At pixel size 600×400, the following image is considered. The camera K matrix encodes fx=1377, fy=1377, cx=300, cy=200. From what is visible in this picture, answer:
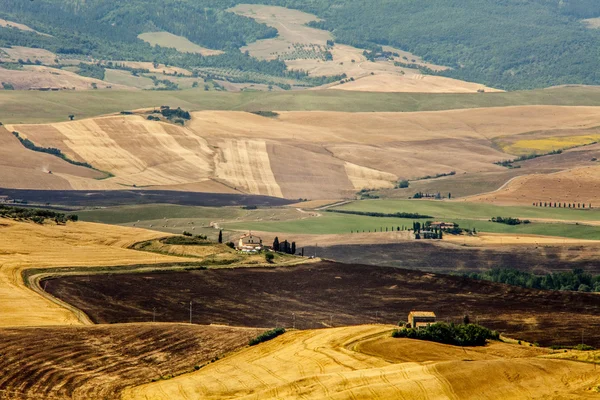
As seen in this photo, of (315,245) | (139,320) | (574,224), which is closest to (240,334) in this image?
(139,320)

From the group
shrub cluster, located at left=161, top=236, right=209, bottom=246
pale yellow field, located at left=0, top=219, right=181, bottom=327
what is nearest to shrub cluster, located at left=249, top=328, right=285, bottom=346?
pale yellow field, located at left=0, top=219, right=181, bottom=327

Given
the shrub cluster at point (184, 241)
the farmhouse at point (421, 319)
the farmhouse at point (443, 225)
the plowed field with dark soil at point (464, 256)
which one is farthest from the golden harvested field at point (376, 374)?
the farmhouse at point (443, 225)

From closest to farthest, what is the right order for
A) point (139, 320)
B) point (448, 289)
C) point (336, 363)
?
point (336, 363)
point (139, 320)
point (448, 289)

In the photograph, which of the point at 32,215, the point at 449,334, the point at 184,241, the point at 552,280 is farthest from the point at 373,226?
the point at 449,334

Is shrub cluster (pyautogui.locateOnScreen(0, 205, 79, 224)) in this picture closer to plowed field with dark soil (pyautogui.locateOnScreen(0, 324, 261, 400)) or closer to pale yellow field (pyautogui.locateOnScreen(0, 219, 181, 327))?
pale yellow field (pyautogui.locateOnScreen(0, 219, 181, 327))

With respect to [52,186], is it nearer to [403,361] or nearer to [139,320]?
[139,320]

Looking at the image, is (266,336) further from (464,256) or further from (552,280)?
(464,256)
